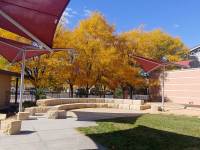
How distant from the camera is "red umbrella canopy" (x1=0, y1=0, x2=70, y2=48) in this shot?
7102mm

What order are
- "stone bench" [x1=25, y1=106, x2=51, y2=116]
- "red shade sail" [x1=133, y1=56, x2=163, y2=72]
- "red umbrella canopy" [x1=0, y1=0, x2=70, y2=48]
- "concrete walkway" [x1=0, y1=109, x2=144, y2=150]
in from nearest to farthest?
1. "red umbrella canopy" [x1=0, y1=0, x2=70, y2=48]
2. "concrete walkway" [x1=0, y1=109, x2=144, y2=150]
3. "stone bench" [x1=25, y1=106, x2=51, y2=116]
4. "red shade sail" [x1=133, y1=56, x2=163, y2=72]

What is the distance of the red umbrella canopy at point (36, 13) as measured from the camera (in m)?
7.10

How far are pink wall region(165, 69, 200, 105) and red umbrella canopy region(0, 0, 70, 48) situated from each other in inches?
1076

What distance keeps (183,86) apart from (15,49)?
23.1 m

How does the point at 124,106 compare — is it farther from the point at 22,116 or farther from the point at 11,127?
the point at 11,127

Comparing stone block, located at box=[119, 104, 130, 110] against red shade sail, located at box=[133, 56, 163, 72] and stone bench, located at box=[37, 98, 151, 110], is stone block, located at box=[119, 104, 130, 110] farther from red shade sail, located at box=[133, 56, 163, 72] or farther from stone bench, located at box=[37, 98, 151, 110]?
red shade sail, located at box=[133, 56, 163, 72]

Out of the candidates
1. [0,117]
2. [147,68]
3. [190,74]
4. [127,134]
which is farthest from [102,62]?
[127,134]

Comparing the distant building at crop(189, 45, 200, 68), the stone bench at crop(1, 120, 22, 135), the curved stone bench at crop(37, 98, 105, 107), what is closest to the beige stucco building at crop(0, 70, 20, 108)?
the curved stone bench at crop(37, 98, 105, 107)

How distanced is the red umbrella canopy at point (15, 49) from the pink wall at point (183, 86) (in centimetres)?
2034

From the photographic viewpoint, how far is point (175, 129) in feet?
42.7

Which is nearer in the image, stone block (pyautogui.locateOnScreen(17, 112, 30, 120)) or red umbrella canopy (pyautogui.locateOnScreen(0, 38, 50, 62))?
red umbrella canopy (pyautogui.locateOnScreen(0, 38, 50, 62))

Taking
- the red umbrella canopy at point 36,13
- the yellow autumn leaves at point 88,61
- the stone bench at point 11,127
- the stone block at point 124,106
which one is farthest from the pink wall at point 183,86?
the red umbrella canopy at point 36,13

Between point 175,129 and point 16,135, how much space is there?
6.34m

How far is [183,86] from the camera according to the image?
3494cm
